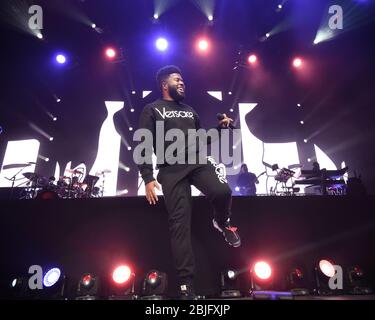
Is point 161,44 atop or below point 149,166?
atop

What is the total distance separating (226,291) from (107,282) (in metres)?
1.30

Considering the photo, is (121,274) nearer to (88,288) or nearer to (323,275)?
(88,288)

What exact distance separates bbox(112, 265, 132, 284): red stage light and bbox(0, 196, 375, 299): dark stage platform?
0.13m

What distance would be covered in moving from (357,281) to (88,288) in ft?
9.39

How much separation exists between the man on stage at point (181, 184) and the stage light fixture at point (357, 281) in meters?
1.36

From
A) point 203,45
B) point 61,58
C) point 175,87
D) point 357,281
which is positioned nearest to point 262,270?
point 357,281

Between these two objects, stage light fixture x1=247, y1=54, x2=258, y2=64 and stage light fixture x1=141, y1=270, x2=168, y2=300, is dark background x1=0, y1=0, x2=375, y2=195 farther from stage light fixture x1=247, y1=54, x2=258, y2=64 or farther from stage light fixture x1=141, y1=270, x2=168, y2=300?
stage light fixture x1=141, y1=270, x2=168, y2=300

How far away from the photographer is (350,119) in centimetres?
750

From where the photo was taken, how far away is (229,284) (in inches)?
113

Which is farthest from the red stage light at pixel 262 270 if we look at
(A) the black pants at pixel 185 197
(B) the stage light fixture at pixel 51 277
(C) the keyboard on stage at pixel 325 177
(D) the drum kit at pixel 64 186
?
(D) the drum kit at pixel 64 186

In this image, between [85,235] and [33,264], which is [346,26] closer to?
[85,235]

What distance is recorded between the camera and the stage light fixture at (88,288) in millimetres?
2756

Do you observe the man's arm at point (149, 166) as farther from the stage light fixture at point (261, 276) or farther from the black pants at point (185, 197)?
the stage light fixture at point (261, 276)

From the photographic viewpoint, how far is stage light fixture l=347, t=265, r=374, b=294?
2.85 m
